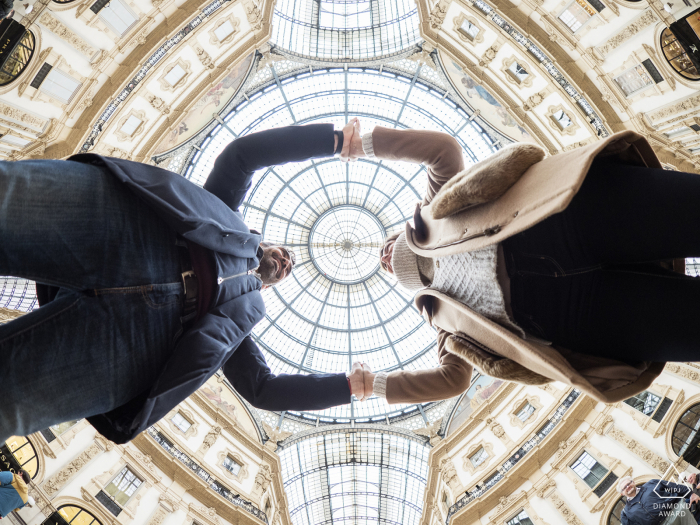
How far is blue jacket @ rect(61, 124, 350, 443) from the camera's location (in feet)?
8.29

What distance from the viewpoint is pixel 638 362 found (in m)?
2.66

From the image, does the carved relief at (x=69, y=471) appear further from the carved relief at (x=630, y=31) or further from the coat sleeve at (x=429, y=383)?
the carved relief at (x=630, y=31)

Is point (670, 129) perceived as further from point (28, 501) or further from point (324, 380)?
point (28, 501)

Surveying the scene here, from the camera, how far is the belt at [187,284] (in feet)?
9.27

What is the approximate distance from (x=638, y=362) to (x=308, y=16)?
57.2 ft

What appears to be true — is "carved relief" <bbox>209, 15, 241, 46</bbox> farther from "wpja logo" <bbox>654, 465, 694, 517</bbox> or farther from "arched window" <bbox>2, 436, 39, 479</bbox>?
"wpja logo" <bbox>654, 465, 694, 517</bbox>

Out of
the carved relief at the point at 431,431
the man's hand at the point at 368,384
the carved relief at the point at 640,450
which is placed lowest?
the man's hand at the point at 368,384

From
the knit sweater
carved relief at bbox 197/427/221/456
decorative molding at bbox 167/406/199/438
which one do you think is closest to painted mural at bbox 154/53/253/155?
decorative molding at bbox 167/406/199/438

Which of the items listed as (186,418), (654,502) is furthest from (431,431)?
(186,418)

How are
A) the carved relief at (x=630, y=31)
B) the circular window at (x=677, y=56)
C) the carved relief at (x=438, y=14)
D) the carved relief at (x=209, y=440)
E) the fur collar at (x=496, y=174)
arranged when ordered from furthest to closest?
1. the carved relief at (x=209, y=440)
2. the carved relief at (x=438, y=14)
3. the carved relief at (x=630, y=31)
4. the circular window at (x=677, y=56)
5. the fur collar at (x=496, y=174)

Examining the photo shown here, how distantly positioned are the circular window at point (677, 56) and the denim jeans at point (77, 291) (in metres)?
12.1

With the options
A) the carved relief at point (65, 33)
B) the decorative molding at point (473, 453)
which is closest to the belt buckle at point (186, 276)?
the carved relief at point (65, 33)

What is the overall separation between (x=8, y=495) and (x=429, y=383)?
37.9 ft

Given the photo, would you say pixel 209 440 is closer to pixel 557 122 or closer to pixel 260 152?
pixel 260 152
